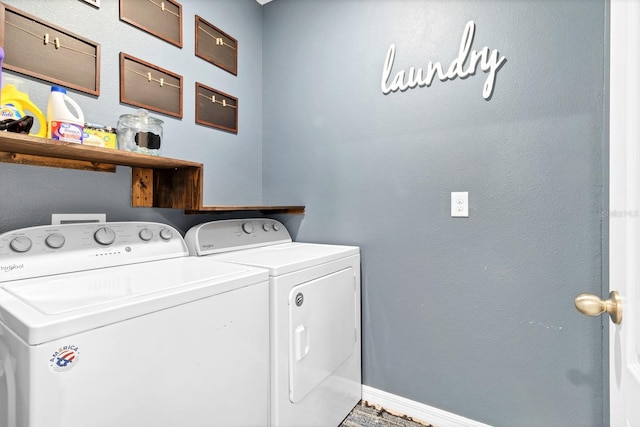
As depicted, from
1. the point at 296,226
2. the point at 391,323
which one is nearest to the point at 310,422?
the point at 391,323

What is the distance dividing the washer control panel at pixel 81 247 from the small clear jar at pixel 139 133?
33 centimetres

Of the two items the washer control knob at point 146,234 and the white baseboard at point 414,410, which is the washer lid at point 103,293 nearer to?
the washer control knob at point 146,234

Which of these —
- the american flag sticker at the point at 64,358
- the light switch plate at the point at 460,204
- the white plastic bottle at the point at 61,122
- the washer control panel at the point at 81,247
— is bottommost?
the american flag sticker at the point at 64,358

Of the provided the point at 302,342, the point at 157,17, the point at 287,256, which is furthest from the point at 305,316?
the point at 157,17

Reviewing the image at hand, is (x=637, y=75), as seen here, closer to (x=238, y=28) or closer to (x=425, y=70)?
(x=425, y=70)

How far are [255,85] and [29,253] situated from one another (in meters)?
1.64

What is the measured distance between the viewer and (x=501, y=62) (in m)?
1.52

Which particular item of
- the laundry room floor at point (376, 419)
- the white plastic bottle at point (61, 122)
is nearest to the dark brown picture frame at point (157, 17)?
the white plastic bottle at point (61, 122)

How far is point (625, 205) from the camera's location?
0.69 meters

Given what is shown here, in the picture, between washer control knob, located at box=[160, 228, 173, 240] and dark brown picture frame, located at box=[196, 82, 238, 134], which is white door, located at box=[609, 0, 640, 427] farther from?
dark brown picture frame, located at box=[196, 82, 238, 134]

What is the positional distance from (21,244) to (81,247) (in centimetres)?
17

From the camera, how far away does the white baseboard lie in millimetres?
1641

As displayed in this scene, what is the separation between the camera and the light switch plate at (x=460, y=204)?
5.28ft

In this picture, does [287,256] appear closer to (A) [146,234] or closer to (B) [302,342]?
(B) [302,342]
